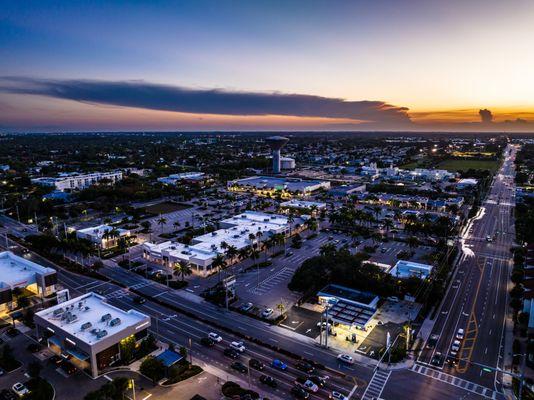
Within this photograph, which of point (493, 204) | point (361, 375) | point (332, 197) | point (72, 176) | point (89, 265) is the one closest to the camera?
point (361, 375)

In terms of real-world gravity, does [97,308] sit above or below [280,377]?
above

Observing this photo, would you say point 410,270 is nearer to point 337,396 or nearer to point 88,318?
point 337,396

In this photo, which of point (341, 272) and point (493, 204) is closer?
point (341, 272)

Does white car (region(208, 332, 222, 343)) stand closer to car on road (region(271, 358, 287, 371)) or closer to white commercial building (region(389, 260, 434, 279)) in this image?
car on road (region(271, 358, 287, 371))

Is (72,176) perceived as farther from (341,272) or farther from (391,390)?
(391,390)

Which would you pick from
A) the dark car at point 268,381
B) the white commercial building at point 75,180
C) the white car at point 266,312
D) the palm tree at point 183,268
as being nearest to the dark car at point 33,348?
the palm tree at point 183,268

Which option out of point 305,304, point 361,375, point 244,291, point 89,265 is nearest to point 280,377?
point 361,375

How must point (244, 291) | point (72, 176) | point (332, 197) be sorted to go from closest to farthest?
point (244, 291)
point (332, 197)
point (72, 176)

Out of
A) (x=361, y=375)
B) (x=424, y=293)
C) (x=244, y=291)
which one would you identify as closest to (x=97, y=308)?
(x=244, y=291)

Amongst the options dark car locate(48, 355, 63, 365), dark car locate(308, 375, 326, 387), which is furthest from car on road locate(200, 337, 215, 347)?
dark car locate(48, 355, 63, 365)
